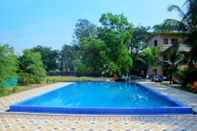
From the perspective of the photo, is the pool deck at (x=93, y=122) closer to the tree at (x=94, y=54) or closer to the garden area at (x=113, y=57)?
the garden area at (x=113, y=57)

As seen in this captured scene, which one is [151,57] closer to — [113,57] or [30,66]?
[113,57]

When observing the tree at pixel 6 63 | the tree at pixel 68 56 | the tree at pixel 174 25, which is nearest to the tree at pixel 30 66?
the tree at pixel 6 63

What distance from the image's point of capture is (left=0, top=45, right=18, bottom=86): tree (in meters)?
16.3

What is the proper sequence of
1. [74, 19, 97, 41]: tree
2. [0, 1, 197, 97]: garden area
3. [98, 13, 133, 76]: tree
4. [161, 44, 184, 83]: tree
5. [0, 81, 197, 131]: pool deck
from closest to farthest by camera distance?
[0, 81, 197, 131]: pool deck → [0, 1, 197, 97]: garden area → [161, 44, 184, 83]: tree → [98, 13, 133, 76]: tree → [74, 19, 97, 41]: tree

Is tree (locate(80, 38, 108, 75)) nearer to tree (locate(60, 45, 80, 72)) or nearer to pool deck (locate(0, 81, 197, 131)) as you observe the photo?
tree (locate(60, 45, 80, 72))

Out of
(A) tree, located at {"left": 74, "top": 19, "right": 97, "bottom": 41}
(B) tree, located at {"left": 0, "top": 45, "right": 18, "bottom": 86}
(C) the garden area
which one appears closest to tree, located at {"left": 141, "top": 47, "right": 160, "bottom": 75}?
(C) the garden area

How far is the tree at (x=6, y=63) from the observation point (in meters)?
16.3

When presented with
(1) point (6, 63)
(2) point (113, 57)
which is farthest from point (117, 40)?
(1) point (6, 63)

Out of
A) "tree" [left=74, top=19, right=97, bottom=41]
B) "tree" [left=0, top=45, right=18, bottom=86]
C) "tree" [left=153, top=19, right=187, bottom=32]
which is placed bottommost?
"tree" [left=0, top=45, right=18, bottom=86]

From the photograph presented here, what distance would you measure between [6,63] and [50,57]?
37.2m

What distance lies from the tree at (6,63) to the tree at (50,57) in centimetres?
3549

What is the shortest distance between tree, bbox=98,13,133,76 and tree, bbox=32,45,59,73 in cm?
1456

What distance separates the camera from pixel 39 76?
87.9ft

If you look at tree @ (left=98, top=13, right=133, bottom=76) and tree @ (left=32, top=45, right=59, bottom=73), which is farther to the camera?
tree @ (left=32, top=45, right=59, bottom=73)
